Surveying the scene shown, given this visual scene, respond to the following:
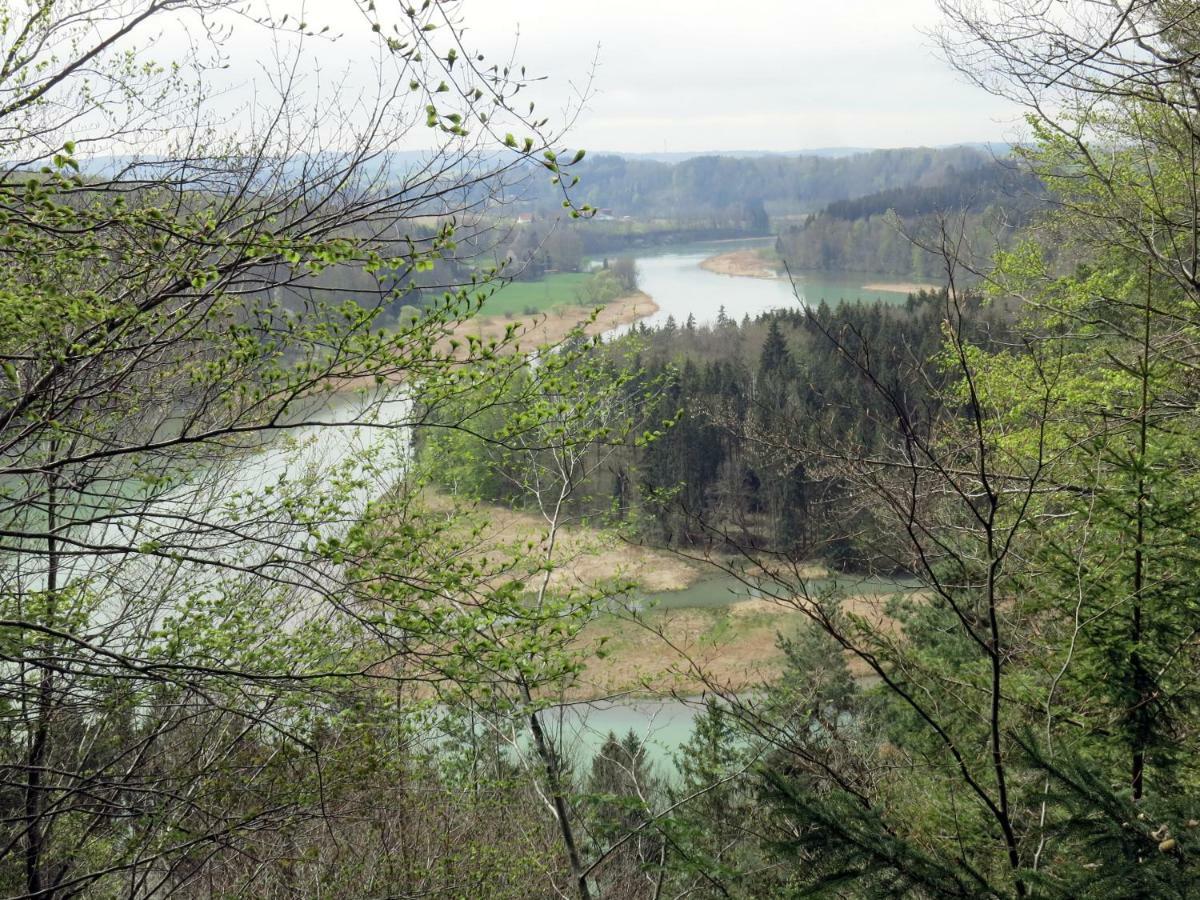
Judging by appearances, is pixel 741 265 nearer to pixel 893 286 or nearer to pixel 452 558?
pixel 893 286

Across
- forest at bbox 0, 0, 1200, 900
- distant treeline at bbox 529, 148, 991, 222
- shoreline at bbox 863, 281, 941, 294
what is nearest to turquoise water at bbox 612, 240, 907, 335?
shoreline at bbox 863, 281, 941, 294

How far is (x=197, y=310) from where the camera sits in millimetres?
4156

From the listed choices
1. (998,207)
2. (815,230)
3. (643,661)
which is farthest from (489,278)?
(815,230)

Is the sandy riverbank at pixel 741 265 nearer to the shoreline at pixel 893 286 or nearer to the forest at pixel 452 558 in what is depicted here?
the shoreline at pixel 893 286

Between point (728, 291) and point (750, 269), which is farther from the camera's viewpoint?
point (750, 269)

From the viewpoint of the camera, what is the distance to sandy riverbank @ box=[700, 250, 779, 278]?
263 ft

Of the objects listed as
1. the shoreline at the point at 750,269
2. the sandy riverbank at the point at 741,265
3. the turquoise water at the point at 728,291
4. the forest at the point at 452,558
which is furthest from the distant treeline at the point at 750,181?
the forest at the point at 452,558

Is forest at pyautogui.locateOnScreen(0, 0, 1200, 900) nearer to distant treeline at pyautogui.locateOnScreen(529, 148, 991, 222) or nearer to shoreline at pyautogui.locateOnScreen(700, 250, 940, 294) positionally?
shoreline at pyautogui.locateOnScreen(700, 250, 940, 294)

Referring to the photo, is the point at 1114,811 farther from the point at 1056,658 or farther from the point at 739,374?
the point at 739,374

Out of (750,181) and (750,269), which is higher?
(750,181)

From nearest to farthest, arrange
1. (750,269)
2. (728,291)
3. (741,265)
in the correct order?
(728,291) → (750,269) → (741,265)

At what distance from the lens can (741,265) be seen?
87000mm

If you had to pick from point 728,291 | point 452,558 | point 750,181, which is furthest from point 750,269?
point 750,181

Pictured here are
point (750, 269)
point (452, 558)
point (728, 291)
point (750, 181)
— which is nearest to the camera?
point (452, 558)
